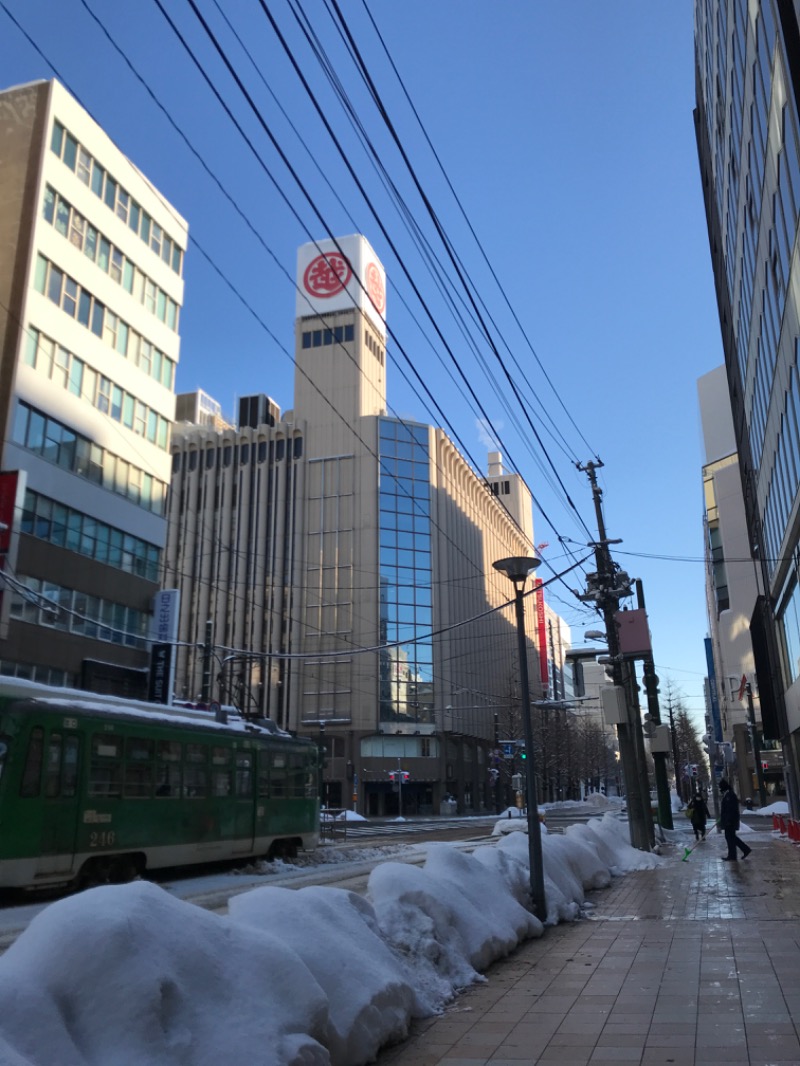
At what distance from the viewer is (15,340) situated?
31.0 m

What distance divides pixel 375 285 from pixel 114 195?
152ft

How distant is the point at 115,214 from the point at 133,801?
95.7 feet

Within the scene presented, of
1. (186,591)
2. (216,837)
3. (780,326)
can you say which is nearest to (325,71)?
(216,837)

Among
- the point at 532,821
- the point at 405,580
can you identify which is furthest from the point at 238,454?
the point at 532,821

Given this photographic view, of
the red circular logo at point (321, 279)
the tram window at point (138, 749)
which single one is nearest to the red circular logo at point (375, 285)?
the red circular logo at point (321, 279)

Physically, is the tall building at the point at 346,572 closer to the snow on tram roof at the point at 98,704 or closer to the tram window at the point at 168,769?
the snow on tram roof at the point at 98,704

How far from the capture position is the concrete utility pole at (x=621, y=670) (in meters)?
23.0

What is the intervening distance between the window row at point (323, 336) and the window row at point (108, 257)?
123 feet

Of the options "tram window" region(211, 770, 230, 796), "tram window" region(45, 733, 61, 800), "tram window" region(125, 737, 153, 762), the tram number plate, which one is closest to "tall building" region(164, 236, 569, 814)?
"tram window" region(211, 770, 230, 796)

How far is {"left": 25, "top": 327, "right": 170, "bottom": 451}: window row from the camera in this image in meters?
31.9

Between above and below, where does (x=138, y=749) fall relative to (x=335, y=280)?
below

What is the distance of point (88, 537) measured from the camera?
3316 centimetres

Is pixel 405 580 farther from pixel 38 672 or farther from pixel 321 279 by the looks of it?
pixel 38 672

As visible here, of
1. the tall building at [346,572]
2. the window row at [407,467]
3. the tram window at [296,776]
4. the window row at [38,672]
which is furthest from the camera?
the window row at [407,467]
